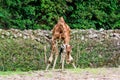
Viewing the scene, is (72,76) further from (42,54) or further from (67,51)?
(42,54)

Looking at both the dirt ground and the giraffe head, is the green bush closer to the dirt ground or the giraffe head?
the giraffe head

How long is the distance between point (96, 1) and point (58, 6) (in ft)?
5.09

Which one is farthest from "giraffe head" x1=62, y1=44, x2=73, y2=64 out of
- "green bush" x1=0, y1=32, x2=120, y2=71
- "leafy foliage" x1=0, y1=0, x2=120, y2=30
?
"leafy foliage" x1=0, y1=0, x2=120, y2=30

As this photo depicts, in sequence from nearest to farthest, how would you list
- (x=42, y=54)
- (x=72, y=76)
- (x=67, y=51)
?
1. (x=72, y=76)
2. (x=67, y=51)
3. (x=42, y=54)

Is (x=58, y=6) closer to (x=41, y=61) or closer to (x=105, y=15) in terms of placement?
(x=105, y=15)

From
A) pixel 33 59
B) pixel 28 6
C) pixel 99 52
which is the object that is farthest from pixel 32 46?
pixel 28 6

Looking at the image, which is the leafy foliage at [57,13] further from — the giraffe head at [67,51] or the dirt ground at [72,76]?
the dirt ground at [72,76]

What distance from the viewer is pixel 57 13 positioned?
2211cm

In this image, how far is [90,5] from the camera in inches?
887

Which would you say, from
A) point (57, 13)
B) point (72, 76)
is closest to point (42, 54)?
point (57, 13)

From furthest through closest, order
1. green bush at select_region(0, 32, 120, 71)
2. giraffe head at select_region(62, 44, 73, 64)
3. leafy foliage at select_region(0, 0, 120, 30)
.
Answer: leafy foliage at select_region(0, 0, 120, 30) → green bush at select_region(0, 32, 120, 71) → giraffe head at select_region(62, 44, 73, 64)

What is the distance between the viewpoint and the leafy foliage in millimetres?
21719

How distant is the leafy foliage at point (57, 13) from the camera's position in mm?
21719

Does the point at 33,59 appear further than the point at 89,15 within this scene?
No
